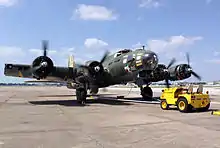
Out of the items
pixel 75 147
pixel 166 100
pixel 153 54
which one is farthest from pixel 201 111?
pixel 75 147

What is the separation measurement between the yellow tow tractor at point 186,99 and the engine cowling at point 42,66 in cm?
920

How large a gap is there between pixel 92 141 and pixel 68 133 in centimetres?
160

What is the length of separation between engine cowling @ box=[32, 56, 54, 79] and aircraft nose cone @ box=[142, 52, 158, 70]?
739 centimetres

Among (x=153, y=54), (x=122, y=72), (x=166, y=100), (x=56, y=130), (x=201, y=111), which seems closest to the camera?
(x=56, y=130)

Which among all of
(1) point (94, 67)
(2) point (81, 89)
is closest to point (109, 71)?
(1) point (94, 67)

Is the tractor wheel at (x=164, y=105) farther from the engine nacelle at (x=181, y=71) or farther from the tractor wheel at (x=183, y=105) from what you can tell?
the engine nacelle at (x=181, y=71)

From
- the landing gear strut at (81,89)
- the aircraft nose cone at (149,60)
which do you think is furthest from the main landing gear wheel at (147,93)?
the landing gear strut at (81,89)

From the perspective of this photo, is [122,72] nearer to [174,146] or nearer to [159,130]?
[159,130]

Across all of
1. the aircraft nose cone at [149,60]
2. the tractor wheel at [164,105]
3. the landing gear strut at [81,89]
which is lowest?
the tractor wheel at [164,105]

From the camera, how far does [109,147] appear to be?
23.0 feet

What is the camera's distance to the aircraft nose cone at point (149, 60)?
67.7 ft

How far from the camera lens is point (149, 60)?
20.6 meters

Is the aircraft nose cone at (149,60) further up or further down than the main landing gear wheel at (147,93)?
further up

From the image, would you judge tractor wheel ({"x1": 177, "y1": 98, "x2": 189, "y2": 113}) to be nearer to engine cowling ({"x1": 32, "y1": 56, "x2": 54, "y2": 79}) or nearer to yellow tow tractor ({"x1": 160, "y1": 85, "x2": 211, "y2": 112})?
yellow tow tractor ({"x1": 160, "y1": 85, "x2": 211, "y2": 112})
